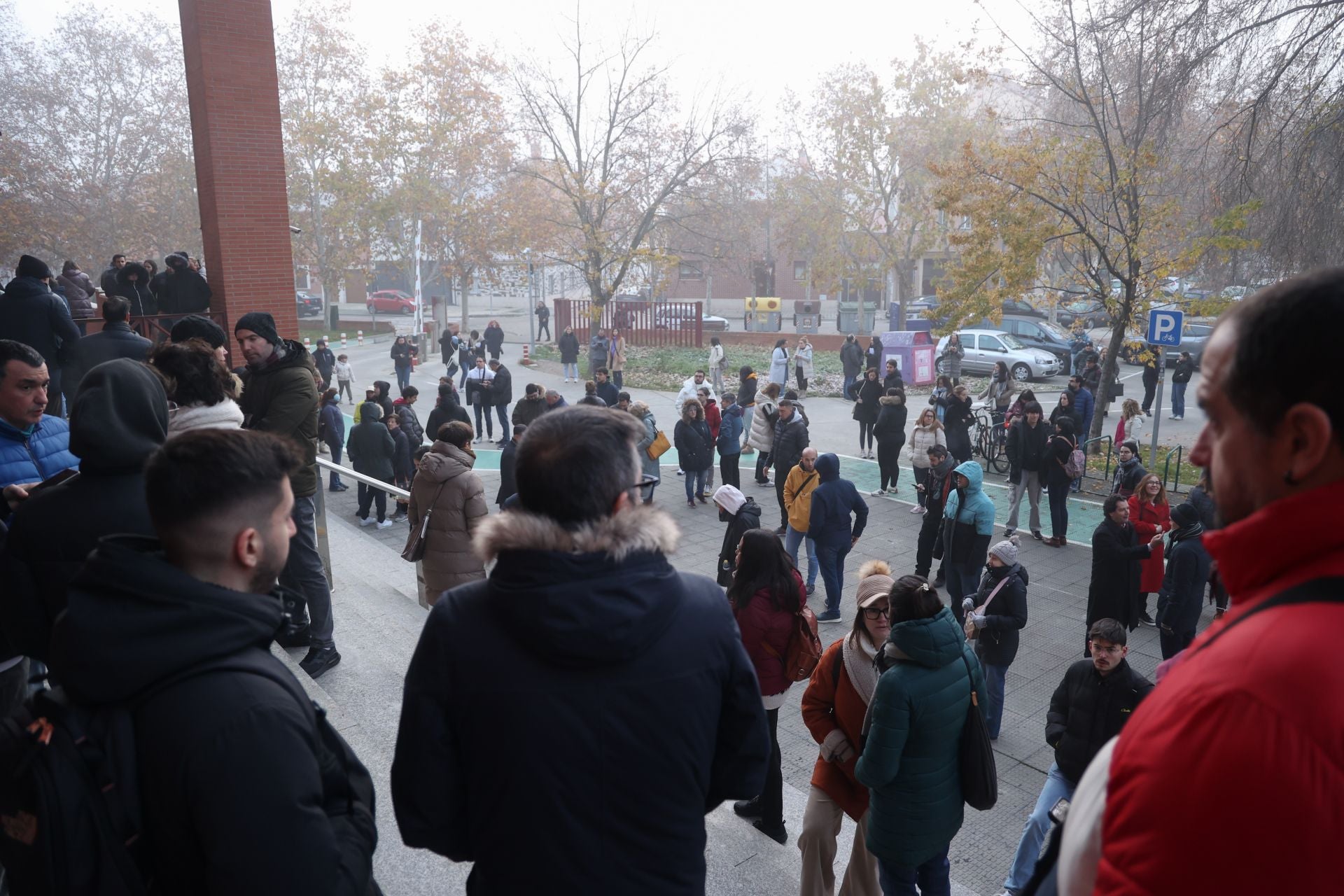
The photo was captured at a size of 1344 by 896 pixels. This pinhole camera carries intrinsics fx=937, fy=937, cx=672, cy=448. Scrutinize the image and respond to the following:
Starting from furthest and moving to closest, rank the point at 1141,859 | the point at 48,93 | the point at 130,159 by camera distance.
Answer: the point at 130,159
the point at 48,93
the point at 1141,859

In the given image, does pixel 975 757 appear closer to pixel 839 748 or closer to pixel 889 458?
pixel 839 748

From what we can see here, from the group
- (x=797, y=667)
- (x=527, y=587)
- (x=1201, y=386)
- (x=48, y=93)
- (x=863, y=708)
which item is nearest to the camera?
(x=1201, y=386)

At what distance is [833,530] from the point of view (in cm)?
978

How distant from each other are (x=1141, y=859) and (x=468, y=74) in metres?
39.4

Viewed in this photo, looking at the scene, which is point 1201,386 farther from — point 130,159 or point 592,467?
point 130,159

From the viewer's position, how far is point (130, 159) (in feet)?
108

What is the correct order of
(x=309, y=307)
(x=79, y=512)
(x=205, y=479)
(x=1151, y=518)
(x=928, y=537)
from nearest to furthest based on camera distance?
(x=205, y=479), (x=79, y=512), (x=1151, y=518), (x=928, y=537), (x=309, y=307)

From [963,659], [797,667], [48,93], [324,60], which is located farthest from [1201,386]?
[324,60]

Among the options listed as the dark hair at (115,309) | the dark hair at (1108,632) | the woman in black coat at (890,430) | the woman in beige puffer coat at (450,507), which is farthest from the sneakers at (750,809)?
the woman in black coat at (890,430)

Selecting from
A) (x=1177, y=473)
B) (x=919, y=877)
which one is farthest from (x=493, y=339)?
(x=919, y=877)

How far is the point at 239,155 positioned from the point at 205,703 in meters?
11.6

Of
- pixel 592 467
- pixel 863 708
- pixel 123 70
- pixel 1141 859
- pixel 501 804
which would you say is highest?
pixel 123 70

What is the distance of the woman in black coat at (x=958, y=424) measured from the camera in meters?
14.2

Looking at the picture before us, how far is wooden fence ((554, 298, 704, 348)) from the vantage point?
34.7 m
